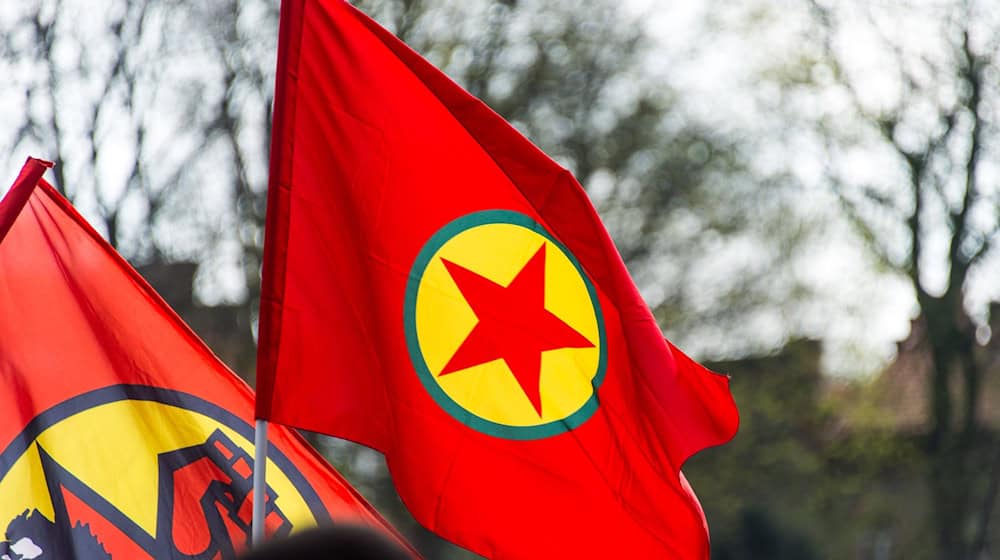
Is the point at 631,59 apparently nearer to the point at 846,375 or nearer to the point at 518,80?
the point at 518,80

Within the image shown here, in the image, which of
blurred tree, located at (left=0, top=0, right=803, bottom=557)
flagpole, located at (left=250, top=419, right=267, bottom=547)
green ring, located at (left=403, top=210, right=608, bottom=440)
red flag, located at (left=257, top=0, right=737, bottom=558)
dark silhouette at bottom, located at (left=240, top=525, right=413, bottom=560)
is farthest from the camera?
blurred tree, located at (left=0, top=0, right=803, bottom=557)

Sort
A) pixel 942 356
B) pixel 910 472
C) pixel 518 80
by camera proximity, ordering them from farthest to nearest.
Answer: pixel 910 472
pixel 942 356
pixel 518 80

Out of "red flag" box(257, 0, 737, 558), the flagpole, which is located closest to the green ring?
"red flag" box(257, 0, 737, 558)

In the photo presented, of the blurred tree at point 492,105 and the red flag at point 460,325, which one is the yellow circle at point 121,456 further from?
the blurred tree at point 492,105

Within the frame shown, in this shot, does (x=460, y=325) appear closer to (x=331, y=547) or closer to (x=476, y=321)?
(x=476, y=321)

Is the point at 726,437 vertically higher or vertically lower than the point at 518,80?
higher

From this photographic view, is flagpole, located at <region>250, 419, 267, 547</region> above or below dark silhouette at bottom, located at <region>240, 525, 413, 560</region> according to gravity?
below

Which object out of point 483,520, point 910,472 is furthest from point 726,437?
point 910,472

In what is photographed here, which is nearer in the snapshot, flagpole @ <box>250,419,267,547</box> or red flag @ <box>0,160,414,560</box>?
flagpole @ <box>250,419,267,547</box>

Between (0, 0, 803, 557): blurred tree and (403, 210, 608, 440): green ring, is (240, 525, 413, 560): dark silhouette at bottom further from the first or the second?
(0, 0, 803, 557): blurred tree

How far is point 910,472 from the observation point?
2239 cm

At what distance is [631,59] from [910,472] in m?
8.40

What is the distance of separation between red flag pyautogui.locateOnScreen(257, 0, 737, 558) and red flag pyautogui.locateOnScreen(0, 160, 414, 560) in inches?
18.6

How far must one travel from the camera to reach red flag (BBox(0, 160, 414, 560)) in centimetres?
457
